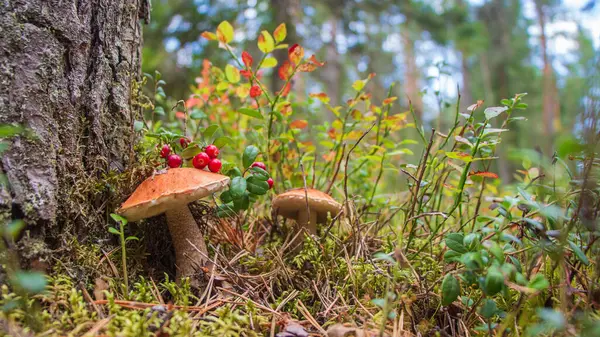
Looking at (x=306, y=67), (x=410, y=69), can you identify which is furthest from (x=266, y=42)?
(x=410, y=69)

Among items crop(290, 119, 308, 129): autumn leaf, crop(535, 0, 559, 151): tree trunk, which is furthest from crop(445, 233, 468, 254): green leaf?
crop(535, 0, 559, 151): tree trunk

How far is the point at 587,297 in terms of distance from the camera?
1226 mm

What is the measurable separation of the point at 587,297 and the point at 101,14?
82.2 inches

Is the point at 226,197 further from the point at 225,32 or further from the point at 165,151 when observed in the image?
the point at 225,32

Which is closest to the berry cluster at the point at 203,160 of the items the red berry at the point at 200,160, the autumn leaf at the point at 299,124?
the red berry at the point at 200,160

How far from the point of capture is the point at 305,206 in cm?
189

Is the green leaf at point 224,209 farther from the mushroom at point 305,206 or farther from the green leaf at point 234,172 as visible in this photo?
the mushroom at point 305,206

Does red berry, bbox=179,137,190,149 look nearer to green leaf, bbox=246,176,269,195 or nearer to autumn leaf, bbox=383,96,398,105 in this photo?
green leaf, bbox=246,176,269,195

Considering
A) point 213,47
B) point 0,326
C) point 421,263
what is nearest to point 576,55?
point 213,47

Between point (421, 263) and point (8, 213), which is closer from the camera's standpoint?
point (8, 213)

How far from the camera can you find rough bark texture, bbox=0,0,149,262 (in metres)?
1.26

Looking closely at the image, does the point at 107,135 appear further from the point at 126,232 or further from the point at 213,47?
the point at 213,47

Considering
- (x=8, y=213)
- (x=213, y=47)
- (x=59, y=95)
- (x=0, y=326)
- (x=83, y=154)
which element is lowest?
(x=0, y=326)

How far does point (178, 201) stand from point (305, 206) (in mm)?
718
